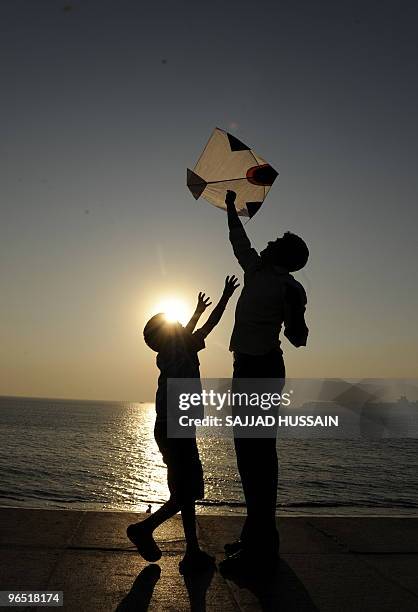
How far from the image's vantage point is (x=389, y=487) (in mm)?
32250

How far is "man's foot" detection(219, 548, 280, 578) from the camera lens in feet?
13.5

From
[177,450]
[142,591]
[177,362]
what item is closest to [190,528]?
[177,450]

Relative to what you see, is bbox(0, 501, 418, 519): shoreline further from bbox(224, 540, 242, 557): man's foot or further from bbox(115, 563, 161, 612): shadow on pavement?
bbox(115, 563, 161, 612): shadow on pavement

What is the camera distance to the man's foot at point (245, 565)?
13.5 ft

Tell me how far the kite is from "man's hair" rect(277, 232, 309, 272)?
0.94 meters

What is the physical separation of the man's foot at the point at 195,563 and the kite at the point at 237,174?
3.08 m

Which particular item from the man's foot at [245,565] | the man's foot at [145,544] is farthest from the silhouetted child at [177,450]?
the man's foot at [245,565]

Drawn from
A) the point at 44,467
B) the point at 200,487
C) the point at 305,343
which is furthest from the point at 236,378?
the point at 44,467

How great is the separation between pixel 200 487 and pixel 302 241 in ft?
7.18

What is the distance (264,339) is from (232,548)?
1.72 m

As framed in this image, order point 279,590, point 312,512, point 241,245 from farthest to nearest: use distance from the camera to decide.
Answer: point 312,512 < point 241,245 < point 279,590

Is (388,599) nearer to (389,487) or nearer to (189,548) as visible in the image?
(189,548)

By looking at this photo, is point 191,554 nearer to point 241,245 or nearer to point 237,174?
point 241,245

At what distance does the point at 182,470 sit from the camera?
177 inches
